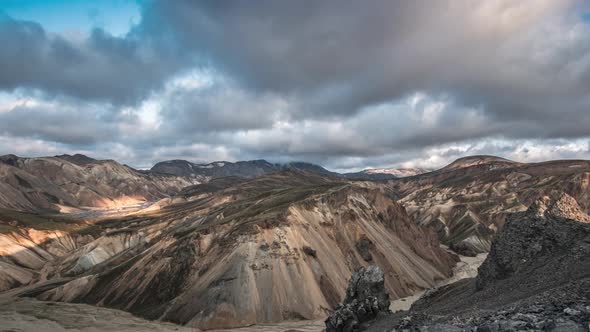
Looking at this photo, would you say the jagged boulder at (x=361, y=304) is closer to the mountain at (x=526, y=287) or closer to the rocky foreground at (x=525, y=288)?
the rocky foreground at (x=525, y=288)

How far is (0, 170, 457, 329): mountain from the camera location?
7875 centimetres

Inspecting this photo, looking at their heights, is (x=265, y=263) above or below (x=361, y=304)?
above

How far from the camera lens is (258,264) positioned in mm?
85438

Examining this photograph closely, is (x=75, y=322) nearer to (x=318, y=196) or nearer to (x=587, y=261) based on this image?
(x=318, y=196)

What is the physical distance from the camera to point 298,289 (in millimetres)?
82438

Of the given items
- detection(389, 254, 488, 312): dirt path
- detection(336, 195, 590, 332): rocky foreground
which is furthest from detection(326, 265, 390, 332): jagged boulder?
detection(389, 254, 488, 312): dirt path

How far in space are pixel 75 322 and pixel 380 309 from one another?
62944 mm

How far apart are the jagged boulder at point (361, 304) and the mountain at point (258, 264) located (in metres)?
35.0

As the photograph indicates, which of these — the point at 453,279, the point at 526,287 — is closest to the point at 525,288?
the point at 526,287

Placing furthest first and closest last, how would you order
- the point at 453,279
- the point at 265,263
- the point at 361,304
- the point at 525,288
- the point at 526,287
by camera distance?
the point at 453,279 → the point at 265,263 → the point at 361,304 → the point at 526,287 → the point at 525,288

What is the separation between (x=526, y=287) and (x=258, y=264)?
209ft

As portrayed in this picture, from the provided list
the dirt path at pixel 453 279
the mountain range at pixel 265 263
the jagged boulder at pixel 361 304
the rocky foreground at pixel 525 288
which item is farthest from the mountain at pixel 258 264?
the rocky foreground at pixel 525 288

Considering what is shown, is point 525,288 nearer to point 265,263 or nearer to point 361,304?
point 361,304

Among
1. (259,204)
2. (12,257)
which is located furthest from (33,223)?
(259,204)
